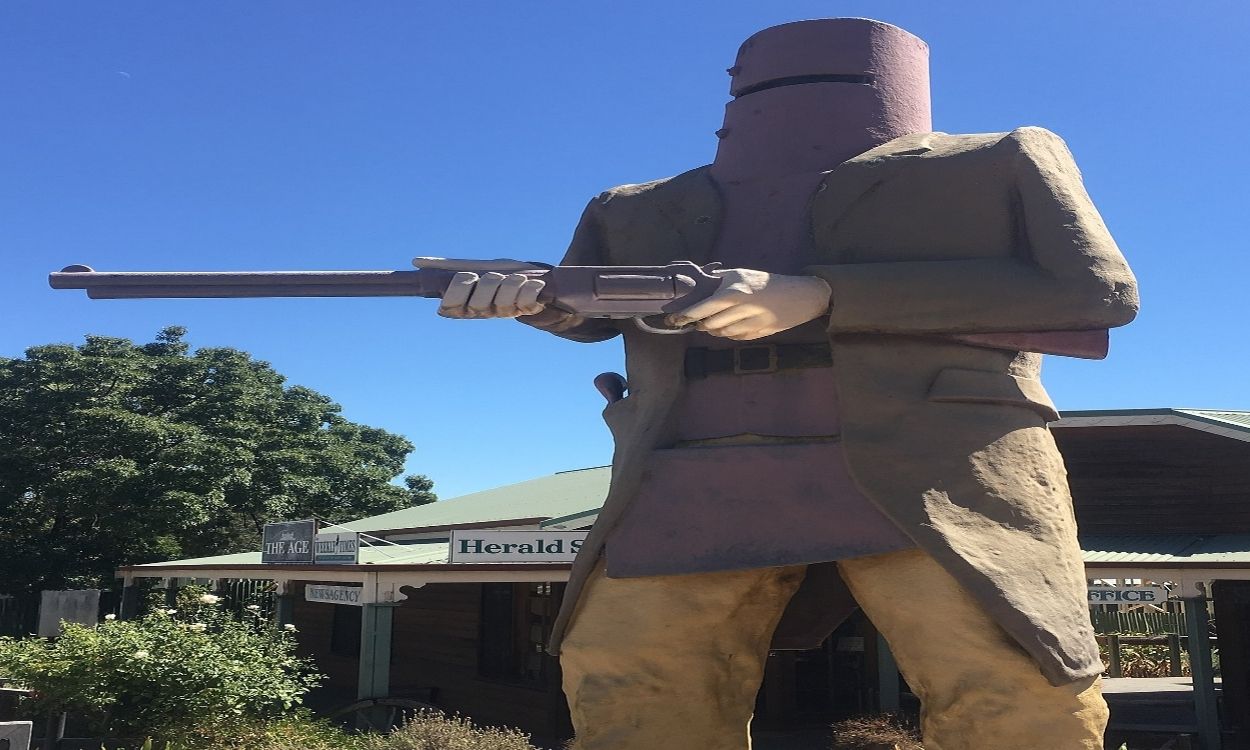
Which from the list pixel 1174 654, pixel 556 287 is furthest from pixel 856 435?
pixel 1174 654

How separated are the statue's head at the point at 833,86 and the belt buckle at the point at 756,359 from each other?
0.50m

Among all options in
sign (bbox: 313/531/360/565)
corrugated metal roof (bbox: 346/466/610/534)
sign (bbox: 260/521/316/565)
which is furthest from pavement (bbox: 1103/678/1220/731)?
sign (bbox: 260/521/316/565)

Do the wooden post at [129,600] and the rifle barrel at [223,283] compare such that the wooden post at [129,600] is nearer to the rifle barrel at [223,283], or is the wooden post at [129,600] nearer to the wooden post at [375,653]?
the wooden post at [375,653]

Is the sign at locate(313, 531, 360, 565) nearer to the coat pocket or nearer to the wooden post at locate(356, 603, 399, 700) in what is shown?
the wooden post at locate(356, 603, 399, 700)

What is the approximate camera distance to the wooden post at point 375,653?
10.5 metres

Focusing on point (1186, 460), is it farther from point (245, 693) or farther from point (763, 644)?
point (763, 644)

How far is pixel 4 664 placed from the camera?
413 inches

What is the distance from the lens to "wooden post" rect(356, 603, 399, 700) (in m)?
10.5

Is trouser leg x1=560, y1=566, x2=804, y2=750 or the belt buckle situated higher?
the belt buckle

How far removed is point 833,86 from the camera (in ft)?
8.03

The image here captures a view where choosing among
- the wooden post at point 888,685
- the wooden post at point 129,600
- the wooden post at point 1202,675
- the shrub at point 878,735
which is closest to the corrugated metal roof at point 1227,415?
the wooden post at point 1202,675

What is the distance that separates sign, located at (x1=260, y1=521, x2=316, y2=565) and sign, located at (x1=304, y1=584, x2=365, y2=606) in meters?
0.34

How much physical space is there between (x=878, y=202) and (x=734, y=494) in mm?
684

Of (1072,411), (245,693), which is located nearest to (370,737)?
(245,693)
